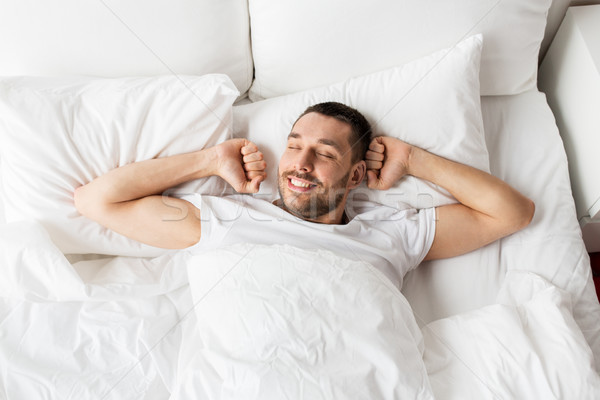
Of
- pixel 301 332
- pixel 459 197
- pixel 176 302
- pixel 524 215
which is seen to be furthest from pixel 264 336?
pixel 524 215

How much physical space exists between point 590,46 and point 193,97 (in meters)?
1.15

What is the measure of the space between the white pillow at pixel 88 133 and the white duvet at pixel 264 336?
104mm

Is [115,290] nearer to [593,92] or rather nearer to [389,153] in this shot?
[389,153]

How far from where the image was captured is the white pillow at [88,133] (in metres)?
1.23

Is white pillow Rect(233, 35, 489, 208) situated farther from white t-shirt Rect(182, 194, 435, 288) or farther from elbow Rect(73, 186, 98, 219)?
elbow Rect(73, 186, 98, 219)

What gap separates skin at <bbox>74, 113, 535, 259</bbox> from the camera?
123 cm

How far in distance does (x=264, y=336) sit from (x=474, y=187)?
70cm

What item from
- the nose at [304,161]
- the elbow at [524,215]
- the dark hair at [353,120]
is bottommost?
the elbow at [524,215]

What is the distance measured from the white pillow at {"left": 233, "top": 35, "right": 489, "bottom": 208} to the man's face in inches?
4.6

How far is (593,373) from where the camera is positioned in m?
0.97

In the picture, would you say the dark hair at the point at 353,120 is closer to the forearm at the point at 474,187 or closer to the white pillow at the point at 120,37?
the forearm at the point at 474,187

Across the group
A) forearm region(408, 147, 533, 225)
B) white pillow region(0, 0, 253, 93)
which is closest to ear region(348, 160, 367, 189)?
forearm region(408, 147, 533, 225)

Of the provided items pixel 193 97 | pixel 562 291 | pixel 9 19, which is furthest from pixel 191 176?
pixel 562 291

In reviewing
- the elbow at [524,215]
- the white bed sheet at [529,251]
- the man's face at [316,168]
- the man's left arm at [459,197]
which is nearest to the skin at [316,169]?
the man's face at [316,168]
